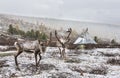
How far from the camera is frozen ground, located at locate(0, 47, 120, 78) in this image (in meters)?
32.8

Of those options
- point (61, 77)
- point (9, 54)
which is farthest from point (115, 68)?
point (9, 54)

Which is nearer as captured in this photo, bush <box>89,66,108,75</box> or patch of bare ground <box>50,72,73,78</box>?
patch of bare ground <box>50,72,73,78</box>

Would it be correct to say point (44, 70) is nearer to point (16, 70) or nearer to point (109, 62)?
point (16, 70)

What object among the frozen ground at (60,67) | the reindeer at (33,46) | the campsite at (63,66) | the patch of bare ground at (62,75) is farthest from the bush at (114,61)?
the reindeer at (33,46)

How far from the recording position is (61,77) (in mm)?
31969

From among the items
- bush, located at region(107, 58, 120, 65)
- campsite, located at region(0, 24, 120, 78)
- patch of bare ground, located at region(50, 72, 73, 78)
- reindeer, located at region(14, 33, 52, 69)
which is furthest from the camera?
bush, located at region(107, 58, 120, 65)

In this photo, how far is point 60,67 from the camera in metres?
36.6


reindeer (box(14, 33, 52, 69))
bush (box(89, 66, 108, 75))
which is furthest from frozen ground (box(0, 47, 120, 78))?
reindeer (box(14, 33, 52, 69))

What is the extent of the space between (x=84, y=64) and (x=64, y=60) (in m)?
3.04

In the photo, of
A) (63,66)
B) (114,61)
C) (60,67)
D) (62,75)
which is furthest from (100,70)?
(114,61)

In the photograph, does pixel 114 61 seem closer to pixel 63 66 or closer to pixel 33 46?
pixel 63 66

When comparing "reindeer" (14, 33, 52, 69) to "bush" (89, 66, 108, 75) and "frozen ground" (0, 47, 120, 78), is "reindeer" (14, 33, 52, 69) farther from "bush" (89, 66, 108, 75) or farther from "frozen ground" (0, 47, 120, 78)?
"bush" (89, 66, 108, 75)

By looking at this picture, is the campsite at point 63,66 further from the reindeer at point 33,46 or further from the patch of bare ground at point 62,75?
the reindeer at point 33,46

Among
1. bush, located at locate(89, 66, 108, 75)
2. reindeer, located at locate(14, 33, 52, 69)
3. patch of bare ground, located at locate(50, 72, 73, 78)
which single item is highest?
reindeer, located at locate(14, 33, 52, 69)
